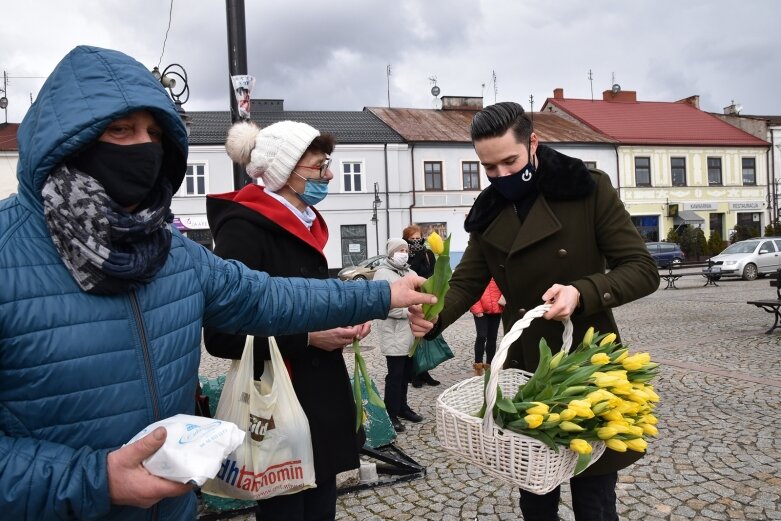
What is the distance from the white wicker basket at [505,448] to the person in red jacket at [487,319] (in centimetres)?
545

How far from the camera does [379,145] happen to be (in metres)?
31.4

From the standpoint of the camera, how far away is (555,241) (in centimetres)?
242

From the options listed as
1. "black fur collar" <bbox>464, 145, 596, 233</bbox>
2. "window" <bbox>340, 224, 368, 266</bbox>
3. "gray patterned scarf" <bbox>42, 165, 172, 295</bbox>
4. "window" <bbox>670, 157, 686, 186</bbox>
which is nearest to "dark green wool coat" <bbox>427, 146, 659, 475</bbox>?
"black fur collar" <bbox>464, 145, 596, 233</bbox>

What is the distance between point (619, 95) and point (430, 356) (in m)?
38.9

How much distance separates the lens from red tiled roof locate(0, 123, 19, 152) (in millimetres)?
29641

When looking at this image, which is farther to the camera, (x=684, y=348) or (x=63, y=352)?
(x=684, y=348)

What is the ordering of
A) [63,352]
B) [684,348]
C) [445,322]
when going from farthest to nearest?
[684,348] → [445,322] → [63,352]

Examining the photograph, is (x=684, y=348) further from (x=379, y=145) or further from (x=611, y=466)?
(x=379, y=145)

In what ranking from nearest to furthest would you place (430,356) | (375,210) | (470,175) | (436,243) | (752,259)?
(436,243) < (430,356) < (752,259) < (375,210) < (470,175)

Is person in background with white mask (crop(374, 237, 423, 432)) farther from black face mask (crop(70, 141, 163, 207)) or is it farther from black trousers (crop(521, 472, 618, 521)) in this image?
black face mask (crop(70, 141, 163, 207))

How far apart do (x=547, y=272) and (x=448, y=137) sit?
3075 centimetres

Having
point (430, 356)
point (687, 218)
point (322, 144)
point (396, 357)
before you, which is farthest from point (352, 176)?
point (322, 144)

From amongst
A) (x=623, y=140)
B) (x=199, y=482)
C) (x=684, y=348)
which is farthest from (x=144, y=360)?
(x=623, y=140)

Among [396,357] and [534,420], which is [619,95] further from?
[534,420]
